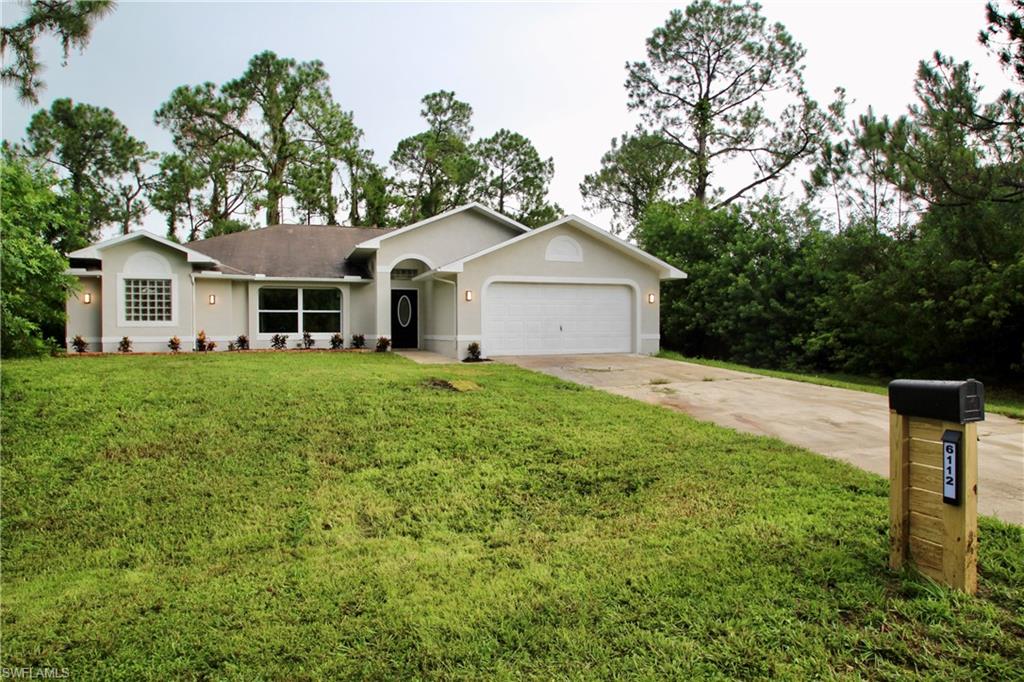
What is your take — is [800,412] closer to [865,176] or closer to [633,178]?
[865,176]

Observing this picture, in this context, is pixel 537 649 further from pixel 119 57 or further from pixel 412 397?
pixel 119 57

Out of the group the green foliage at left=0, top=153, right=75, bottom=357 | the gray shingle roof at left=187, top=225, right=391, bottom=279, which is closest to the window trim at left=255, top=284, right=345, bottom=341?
the gray shingle roof at left=187, top=225, right=391, bottom=279

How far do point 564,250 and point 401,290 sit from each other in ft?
19.6

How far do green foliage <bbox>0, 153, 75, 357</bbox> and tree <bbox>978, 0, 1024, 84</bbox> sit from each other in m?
16.2

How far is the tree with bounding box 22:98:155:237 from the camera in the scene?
2902cm

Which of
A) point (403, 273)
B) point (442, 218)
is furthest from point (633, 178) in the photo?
point (403, 273)

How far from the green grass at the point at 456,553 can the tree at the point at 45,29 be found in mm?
5480

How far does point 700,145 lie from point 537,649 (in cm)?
2894

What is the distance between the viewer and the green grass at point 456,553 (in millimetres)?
2805

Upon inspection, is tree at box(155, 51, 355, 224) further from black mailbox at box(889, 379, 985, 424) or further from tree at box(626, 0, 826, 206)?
black mailbox at box(889, 379, 985, 424)

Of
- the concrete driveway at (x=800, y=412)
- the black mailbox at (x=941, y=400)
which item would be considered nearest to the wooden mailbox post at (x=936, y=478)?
the black mailbox at (x=941, y=400)

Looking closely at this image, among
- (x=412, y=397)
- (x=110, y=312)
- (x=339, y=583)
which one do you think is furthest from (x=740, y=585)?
(x=110, y=312)

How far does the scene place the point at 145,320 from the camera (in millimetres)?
16656

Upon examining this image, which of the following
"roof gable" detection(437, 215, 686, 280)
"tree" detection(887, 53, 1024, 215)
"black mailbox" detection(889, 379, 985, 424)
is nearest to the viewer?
"black mailbox" detection(889, 379, 985, 424)
